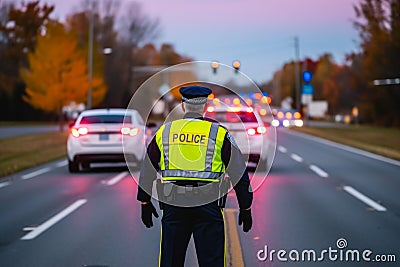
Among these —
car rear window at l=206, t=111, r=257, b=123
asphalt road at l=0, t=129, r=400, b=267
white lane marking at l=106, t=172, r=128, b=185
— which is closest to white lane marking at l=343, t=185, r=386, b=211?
asphalt road at l=0, t=129, r=400, b=267

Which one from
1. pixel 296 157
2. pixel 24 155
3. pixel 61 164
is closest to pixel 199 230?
pixel 61 164

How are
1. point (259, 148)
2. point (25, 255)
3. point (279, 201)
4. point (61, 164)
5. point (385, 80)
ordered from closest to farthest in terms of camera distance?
point (25, 255) → point (279, 201) → point (259, 148) → point (61, 164) → point (385, 80)

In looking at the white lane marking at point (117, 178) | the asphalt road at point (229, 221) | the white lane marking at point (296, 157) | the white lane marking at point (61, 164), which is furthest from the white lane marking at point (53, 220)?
the white lane marking at point (296, 157)

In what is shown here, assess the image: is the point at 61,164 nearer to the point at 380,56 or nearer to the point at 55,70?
the point at 55,70

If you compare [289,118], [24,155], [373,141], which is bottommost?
[373,141]

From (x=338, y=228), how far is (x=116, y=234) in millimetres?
2958

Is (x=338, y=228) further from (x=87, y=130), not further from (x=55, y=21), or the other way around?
(x=55, y=21)

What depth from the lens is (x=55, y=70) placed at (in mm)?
41875

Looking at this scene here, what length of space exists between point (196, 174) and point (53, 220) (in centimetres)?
604

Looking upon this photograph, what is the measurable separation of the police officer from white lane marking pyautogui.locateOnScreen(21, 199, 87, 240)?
454cm

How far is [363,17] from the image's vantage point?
1975 inches

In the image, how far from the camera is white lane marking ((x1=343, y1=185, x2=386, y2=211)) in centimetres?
1148

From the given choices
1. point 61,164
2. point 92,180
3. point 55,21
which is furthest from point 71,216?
point 55,21

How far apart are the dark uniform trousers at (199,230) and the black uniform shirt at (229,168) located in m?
0.19
